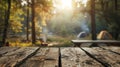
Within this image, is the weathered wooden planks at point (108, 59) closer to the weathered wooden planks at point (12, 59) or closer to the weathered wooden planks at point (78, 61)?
the weathered wooden planks at point (78, 61)

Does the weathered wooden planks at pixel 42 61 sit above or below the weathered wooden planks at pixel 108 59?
above

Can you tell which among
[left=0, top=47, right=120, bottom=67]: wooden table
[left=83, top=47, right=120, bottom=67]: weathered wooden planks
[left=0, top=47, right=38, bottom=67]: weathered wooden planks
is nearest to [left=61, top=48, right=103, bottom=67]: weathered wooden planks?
[left=0, top=47, right=120, bottom=67]: wooden table

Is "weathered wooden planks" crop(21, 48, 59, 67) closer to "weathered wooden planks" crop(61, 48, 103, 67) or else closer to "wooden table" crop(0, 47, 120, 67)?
"wooden table" crop(0, 47, 120, 67)

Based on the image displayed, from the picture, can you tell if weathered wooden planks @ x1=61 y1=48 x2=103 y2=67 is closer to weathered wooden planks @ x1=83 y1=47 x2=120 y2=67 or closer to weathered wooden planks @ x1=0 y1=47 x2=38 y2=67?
weathered wooden planks @ x1=83 y1=47 x2=120 y2=67

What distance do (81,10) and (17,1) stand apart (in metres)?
6.97

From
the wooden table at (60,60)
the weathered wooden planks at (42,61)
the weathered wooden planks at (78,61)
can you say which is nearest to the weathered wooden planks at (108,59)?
the wooden table at (60,60)

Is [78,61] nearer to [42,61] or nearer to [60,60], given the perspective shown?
[60,60]

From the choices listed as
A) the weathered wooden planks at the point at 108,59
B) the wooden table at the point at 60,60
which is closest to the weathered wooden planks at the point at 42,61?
the wooden table at the point at 60,60

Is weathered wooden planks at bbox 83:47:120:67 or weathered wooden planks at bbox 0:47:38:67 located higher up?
weathered wooden planks at bbox 0:47:38:67

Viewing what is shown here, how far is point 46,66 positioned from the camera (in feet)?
7.14

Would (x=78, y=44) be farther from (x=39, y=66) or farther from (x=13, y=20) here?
(x=13, y=20)

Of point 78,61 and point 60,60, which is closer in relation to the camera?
point 78,61

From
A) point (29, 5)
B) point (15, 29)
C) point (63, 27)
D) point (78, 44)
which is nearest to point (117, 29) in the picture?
point (29, 5)

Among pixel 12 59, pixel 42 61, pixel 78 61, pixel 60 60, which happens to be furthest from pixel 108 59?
pixel 12 59
